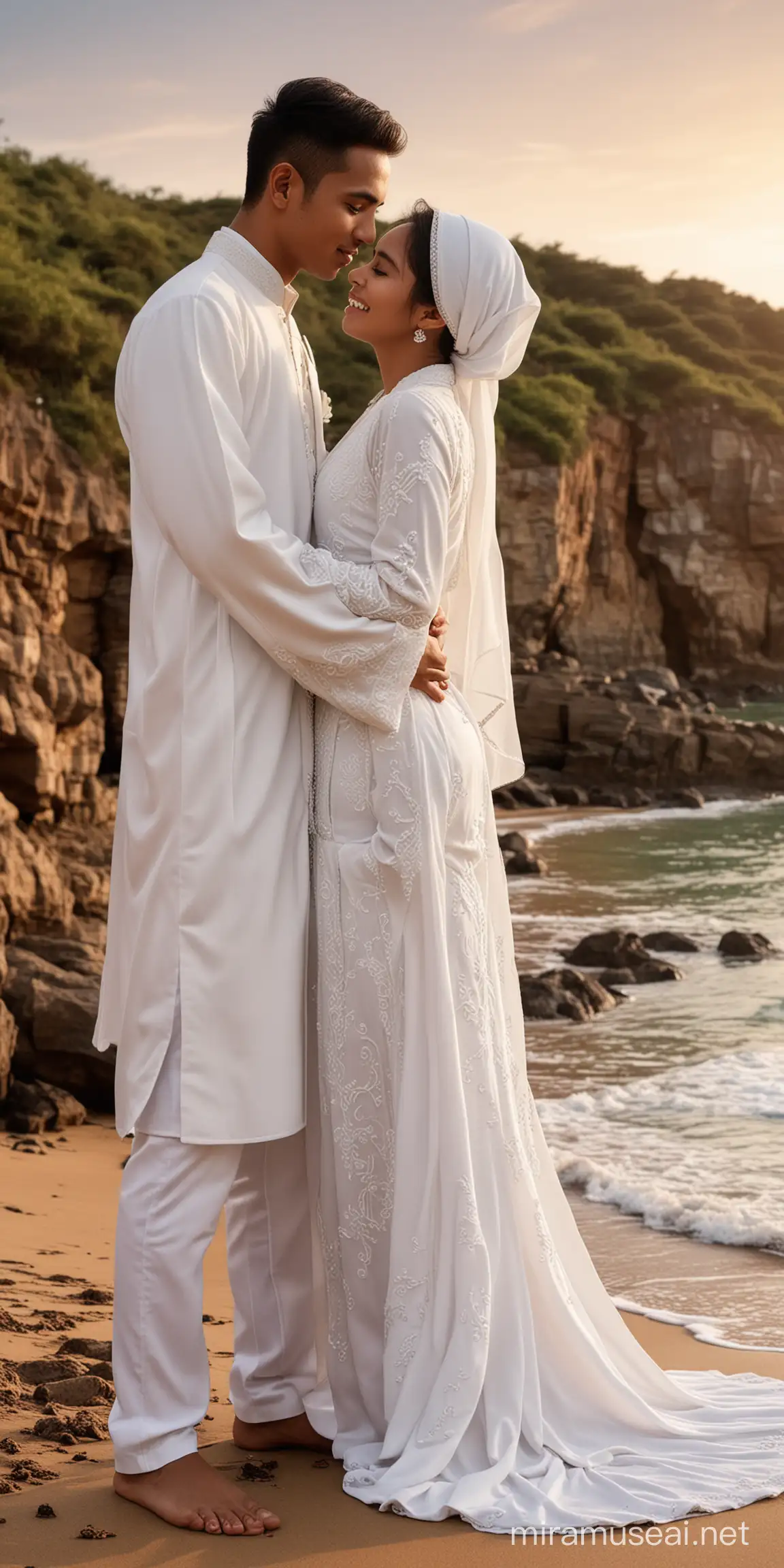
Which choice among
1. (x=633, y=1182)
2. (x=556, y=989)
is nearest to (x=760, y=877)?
(x=556, y=989)

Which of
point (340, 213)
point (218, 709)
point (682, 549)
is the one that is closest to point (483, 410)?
point (340, 213)

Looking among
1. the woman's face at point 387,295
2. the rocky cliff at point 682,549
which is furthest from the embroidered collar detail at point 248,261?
the rocky cliff at point 682,549

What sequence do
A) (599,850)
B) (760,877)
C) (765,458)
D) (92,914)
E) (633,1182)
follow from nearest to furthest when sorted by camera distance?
(633,1182) < (92,914) < (760,877) < (599,850) < (765,458)

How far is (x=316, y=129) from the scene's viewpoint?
2816 mm

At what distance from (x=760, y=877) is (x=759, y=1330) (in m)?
13.3

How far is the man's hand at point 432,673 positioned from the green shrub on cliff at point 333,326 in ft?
27.3

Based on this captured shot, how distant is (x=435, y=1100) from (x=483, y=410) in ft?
4.07

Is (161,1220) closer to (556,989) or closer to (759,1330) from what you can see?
(759,1330)

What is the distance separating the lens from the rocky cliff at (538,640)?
316 inches

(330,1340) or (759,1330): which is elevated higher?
(330,1340)

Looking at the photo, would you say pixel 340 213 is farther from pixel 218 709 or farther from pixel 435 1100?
pixel 435 1100

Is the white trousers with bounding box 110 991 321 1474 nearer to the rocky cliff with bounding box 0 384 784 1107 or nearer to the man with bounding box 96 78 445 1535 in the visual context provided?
the man with bounding box 96 78 445 1535

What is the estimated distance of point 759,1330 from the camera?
4.48 metres

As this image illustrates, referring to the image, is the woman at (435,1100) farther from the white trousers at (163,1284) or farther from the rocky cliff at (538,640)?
the rocky cliff at (538,640)
